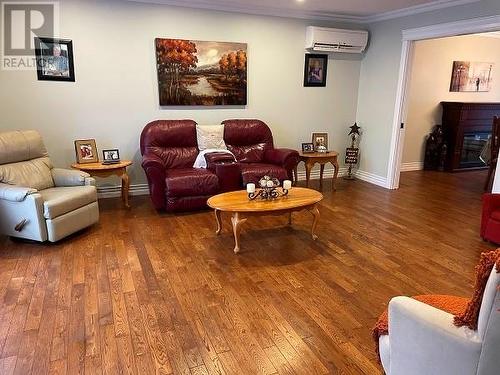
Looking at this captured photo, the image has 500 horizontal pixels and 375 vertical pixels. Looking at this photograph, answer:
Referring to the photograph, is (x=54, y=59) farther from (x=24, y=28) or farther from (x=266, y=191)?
(x=266, y=191)

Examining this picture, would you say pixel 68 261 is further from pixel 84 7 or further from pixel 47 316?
pixel 84 7

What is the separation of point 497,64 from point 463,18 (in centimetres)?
349

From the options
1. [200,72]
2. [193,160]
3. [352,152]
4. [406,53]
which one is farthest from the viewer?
[352,152]

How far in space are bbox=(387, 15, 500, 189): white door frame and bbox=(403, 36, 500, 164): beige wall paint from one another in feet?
4.23

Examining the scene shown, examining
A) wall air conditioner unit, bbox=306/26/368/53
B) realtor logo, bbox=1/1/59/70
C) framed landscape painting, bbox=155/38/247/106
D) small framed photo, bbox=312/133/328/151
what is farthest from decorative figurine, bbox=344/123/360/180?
realtor logo, bbox=1/1/59/70

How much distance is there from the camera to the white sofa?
42.6 inches

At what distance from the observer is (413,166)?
6.79m

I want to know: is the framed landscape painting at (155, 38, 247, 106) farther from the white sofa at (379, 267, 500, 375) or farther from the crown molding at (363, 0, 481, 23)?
the white sofa at (379, 267, 500, 375)

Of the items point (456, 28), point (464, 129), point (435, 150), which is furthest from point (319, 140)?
point (464, 129)

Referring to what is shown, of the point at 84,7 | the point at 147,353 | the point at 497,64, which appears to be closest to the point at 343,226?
the point at 147,353

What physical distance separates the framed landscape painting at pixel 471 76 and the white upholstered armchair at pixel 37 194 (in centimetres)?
652

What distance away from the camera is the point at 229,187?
430 centimetres

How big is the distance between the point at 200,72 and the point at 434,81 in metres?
4.40

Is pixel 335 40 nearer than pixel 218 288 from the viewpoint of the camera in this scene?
No
